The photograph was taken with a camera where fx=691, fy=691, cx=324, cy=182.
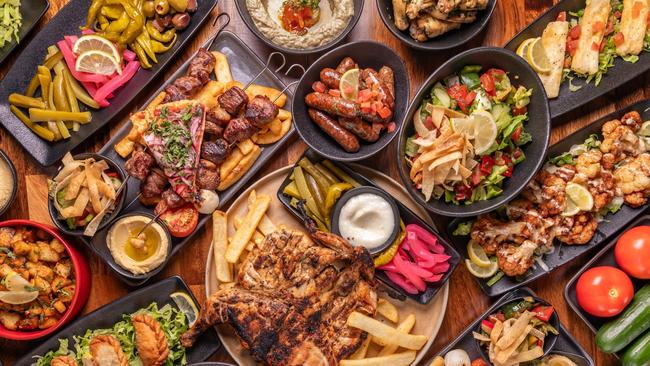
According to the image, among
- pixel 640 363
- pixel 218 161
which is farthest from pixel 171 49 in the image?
pixel 640 363

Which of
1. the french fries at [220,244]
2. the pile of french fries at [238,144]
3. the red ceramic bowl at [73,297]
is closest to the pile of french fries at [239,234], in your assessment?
the french fries at [220,244]

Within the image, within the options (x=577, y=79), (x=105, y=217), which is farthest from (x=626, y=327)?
(x=105, y=217)

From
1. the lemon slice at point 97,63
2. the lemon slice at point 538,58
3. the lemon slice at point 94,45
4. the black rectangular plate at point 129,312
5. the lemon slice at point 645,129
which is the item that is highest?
the lemon slice at point 94,45

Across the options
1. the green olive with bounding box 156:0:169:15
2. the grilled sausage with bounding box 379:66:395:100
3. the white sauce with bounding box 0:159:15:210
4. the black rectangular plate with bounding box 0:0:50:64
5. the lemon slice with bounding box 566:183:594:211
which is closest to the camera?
the lemon slice with bounding box 566:183:594:211

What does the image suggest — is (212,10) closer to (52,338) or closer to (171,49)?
(171,49)

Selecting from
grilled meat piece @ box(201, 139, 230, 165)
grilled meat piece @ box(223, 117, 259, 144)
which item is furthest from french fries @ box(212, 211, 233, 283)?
grilled meat piece @ box(223, 117, 259, 144)

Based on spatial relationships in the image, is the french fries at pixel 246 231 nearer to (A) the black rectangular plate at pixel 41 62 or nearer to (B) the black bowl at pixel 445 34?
(A) the black rectangular plate at pixel 41 62

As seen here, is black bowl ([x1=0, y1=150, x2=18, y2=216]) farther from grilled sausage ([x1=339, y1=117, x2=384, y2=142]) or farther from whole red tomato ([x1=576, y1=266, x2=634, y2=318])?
whole red tomato ([x1=576, y1=266, x2=634, y2=318])
